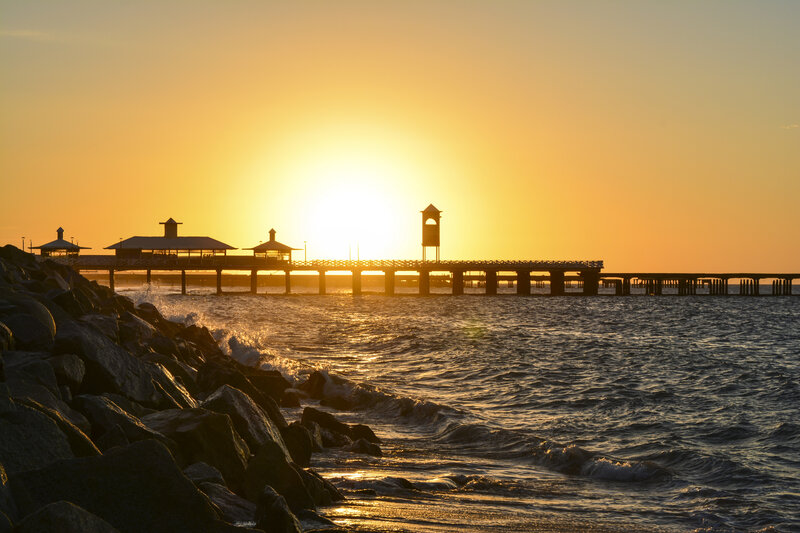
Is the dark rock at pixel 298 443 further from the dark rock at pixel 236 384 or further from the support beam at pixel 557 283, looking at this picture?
the support beam at pixel 557 283

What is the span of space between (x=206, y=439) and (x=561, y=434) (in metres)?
9.55

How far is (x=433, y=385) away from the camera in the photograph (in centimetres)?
2559

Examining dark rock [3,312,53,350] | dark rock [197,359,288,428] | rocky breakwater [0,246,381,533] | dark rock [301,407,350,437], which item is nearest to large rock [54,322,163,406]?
rocky breakwater [0,246,381,533]

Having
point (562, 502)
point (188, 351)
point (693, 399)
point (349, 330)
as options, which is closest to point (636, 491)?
point (562, 502)

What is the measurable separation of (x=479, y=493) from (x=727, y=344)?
35.7 meters

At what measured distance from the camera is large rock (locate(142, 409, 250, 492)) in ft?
30.7

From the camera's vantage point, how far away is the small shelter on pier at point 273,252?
110 metres

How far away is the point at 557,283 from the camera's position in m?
127

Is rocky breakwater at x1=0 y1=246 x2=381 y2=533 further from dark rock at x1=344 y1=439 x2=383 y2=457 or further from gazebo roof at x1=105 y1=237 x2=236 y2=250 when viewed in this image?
gazebo roof at x1=105 y1=237 x2=236 y2=250

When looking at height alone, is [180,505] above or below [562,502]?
above

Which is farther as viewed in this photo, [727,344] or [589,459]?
[727,344]

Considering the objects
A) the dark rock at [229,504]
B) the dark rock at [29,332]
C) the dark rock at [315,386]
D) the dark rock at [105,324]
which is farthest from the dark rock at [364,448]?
the dark rock at [315,386]

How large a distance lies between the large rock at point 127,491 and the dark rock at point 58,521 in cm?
78

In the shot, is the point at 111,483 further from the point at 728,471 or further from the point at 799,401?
the point at 799,401
